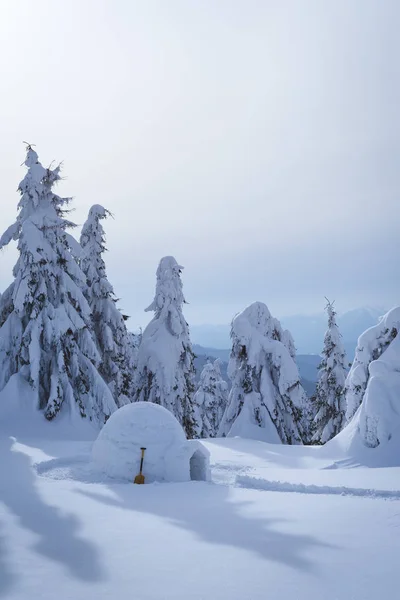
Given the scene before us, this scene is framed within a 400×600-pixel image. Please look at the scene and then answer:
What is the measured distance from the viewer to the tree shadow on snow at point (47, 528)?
6.16 meters

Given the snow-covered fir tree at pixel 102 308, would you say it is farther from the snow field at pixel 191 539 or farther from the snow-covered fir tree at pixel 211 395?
the snow-covered fir tree at pixel 211 395

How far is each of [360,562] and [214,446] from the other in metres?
14.6

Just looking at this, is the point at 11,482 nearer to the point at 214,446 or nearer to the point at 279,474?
the point at 279,474

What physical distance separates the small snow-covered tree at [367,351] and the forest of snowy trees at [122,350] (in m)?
0.04

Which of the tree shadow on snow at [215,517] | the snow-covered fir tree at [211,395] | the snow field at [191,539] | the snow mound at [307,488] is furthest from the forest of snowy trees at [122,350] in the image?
the snow-covered fir tree at [211,395]

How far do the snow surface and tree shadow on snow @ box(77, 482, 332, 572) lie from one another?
24 mm

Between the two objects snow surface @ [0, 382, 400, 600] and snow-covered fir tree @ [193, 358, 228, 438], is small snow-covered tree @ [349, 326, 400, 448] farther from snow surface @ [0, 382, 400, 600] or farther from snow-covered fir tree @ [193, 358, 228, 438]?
snow-covered fir tree @ [193, 358, 228, 438]

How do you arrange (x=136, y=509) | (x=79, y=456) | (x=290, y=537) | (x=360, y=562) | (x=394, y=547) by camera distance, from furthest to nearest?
(x=79, y=456)
(x=136, y=509)
(x=290, y=537)
(x=394, y=547)
(x=360, y=562)

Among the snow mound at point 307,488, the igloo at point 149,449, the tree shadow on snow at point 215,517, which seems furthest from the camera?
the igloo at point 149,449

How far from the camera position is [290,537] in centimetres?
750

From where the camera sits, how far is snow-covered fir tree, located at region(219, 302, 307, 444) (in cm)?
2564

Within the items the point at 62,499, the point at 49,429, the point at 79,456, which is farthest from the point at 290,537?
the point at 49,429

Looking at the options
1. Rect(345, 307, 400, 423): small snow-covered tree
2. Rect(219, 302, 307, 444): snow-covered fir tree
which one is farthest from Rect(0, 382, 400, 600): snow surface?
Rect(219, 302, 307, 444): snow-covered fir tree

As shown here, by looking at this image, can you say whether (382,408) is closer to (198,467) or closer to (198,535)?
(198,467)
